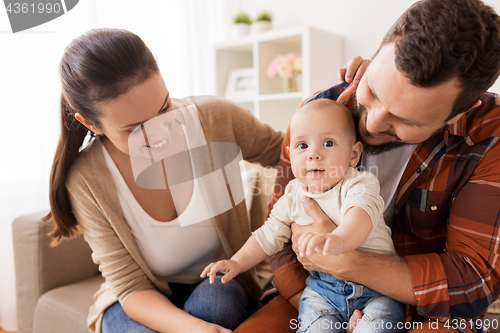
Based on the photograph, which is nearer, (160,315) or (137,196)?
(160,315)

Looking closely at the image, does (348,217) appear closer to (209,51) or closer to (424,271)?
(424,271)

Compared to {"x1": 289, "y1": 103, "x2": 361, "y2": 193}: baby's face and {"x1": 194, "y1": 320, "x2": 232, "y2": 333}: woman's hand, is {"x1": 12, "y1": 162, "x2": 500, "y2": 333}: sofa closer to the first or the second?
{"x1": 194, "y1": 320, "x2": 232, "y2": 333}: woman's hand

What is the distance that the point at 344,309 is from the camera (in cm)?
92

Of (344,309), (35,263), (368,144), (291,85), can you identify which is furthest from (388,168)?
(291,85)

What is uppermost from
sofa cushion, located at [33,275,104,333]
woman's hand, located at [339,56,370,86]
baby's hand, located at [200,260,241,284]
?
woman's hand, located at [339,56,370,86]

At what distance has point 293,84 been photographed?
2.61 m

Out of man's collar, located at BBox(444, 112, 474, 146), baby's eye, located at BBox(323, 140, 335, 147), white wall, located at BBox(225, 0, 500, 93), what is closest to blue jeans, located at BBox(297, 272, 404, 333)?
baby's eye, located at BBox(323, 140, 335, 147)

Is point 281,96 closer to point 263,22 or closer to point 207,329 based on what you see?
point 263,22

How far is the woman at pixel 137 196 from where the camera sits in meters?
0.95

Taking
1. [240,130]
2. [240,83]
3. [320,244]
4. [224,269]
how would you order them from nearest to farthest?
[320,244]
[224,269]
[240,130]
[240,83]

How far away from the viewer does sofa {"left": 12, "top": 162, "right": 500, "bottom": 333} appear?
4.71 feet

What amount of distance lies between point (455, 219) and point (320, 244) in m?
0.49

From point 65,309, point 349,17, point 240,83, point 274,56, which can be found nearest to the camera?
point 65,309

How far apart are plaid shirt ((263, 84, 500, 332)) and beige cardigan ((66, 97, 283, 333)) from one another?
0.94 feet
